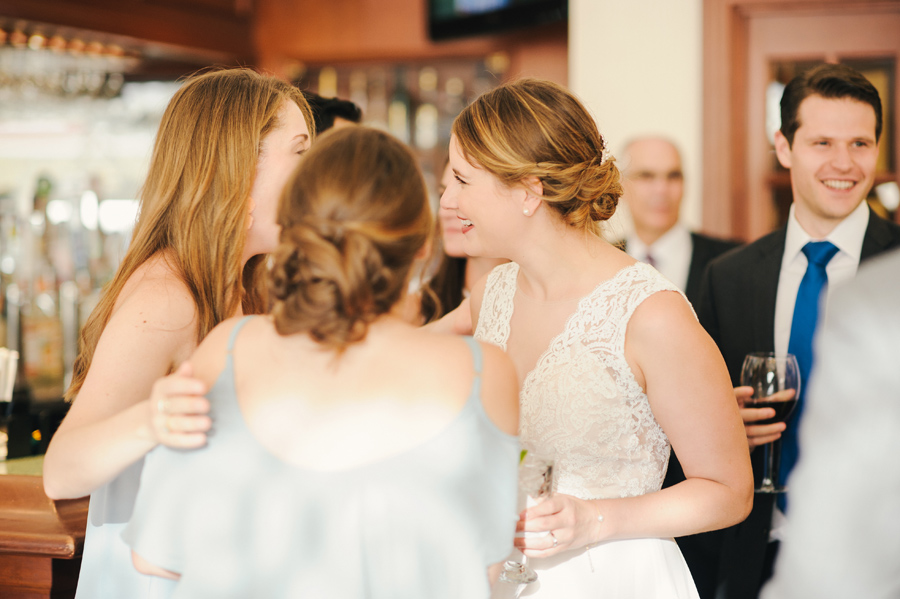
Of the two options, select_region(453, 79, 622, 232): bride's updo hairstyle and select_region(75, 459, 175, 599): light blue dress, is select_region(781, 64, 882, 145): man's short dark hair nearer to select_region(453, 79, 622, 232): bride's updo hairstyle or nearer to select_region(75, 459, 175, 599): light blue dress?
select_region(453, 79, 622, 232): bride's updo hairstyle

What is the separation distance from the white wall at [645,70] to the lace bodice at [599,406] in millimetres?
2559

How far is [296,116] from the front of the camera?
175 cm

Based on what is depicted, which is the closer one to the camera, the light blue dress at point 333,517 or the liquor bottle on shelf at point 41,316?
the light blue dress at point 333,517

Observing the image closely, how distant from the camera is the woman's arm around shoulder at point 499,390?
114cm

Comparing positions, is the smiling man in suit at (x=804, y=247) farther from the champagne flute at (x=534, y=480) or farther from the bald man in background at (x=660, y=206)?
→ the bald man in background at (x=660, y=206)

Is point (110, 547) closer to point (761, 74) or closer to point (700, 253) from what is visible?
point (700, 253)

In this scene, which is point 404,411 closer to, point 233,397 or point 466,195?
point 233,397

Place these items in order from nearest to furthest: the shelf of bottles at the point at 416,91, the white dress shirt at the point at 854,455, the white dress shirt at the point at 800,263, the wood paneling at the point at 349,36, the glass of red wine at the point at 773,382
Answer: the white dress shirt at the point at 854,455
the glass of red wine at the point at 773,382
the white dress shirt at the point at 800,263
the wood paneling at the point at 349,36
the shelf of bottles at the point at 416,91

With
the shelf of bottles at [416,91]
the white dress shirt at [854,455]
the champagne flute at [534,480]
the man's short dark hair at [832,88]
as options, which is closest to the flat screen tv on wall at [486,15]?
the shelf of bottles at [416,91]

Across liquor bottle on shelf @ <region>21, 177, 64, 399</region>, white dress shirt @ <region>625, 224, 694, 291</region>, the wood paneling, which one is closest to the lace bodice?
white dress shirt @ <region>625, 224, 694, 291</region>

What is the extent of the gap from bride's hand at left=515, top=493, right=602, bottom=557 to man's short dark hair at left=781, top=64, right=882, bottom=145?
1.51 m

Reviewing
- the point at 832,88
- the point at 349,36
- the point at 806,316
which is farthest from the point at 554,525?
the point at 349,36

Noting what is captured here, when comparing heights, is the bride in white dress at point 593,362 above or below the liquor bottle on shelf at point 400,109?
below

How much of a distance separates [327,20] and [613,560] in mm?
4223
